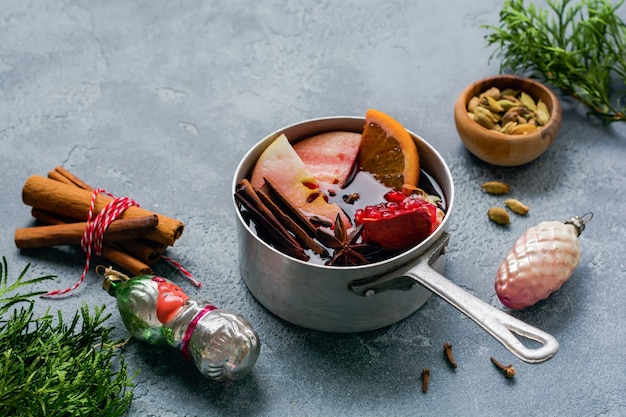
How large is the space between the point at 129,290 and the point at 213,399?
25cm

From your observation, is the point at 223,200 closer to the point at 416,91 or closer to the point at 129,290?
the point at 129,290

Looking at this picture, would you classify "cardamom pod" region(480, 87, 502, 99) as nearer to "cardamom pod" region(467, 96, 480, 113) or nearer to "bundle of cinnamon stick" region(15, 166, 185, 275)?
"cardamom pod" region(467, 96, 480, 113)

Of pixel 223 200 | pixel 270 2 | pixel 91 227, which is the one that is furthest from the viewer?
pixel 270 2

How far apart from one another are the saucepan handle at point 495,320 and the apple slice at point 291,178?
0.85ft

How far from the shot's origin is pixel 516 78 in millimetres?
1928

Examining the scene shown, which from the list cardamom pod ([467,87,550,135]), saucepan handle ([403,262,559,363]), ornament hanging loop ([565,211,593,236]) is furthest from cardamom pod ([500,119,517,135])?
saucepan handle ([403,262,559,363])

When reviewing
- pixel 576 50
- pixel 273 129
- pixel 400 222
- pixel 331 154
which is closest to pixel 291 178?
pixel 331 154

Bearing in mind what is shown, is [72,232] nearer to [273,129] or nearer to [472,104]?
[273,129]

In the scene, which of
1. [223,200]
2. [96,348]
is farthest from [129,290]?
[223,200]

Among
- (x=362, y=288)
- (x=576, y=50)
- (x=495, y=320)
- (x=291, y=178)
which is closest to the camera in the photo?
(x=495, y=320)

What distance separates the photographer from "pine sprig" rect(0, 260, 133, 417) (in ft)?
4.28

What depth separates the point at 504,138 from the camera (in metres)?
1.81

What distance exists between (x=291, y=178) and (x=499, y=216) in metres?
0.47

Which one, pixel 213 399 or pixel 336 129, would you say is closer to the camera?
pixel 213 399
